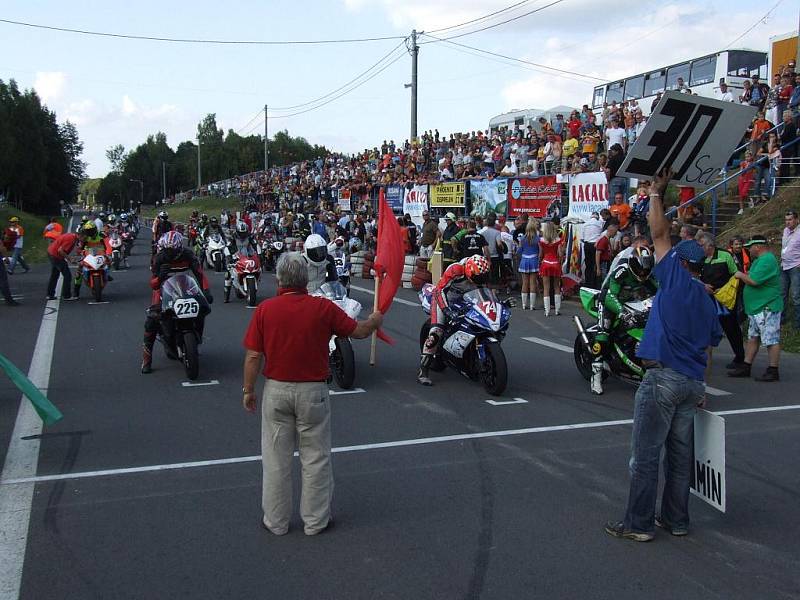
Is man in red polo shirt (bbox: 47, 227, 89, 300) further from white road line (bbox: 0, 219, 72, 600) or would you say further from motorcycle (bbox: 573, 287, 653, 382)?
motorcycle (bbox: 573, 287, 653, 382)

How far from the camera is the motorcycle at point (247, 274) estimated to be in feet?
55.3

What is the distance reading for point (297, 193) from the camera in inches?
1761

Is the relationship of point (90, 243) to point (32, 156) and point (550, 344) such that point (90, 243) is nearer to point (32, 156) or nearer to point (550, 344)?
point (550, 344)

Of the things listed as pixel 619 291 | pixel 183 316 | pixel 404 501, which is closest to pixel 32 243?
pixel 183 316

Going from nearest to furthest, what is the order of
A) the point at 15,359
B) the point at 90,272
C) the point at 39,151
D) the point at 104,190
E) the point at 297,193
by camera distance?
the point at 15,359 → the point at 90,272 → the point at 297,193 → the point at 39,151 → the point at 104,190

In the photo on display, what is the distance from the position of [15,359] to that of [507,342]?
691cm

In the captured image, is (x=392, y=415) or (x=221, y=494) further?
(x=392, y=415)

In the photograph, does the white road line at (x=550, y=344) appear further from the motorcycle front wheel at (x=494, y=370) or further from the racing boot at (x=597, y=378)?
Answer: the motorcycle front wheel at (x=494, y=370)

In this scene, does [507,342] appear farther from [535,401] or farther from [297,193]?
[297,193]

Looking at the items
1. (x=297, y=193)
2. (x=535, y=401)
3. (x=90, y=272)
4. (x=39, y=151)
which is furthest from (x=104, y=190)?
(x=535, y=401)

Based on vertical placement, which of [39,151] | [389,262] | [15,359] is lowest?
[15,359]

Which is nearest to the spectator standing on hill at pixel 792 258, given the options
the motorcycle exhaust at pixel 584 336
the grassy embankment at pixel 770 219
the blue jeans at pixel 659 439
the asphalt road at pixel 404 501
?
the grassy embankment at pixel 770 219

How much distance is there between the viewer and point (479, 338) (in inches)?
352

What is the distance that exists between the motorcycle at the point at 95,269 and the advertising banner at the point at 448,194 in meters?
9.78
